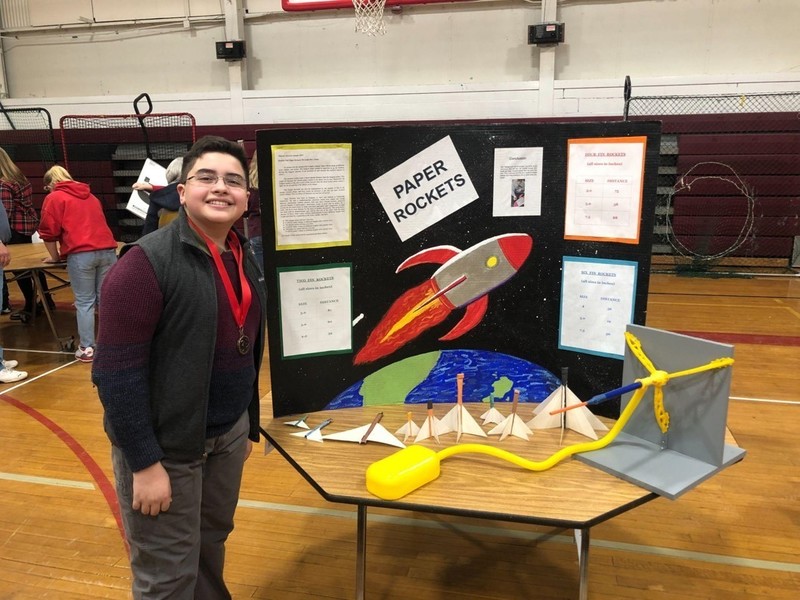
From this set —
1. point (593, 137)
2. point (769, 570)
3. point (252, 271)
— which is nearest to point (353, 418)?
point (252, 271)

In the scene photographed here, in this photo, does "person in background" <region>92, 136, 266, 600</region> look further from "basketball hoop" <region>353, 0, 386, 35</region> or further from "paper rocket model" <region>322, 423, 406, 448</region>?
"basketball hoop" <region>353, 0, 386, 35</region>

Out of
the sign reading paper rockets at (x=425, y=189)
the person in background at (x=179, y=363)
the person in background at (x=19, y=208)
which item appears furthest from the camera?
the person in background at (x=19, y=208)

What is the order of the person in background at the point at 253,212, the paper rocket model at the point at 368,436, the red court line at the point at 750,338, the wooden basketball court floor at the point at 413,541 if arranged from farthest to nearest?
the red court line at the point at 750,338, the person in background at the point at 253,212, the wooden basketball court floor at the point at 413,541, the paper rocket model at the point at 368,436

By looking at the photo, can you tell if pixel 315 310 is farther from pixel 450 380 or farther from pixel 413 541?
pixel 413 541

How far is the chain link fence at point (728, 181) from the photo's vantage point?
709 centimetres

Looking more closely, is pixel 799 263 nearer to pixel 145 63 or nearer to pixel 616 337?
pixel 616 337

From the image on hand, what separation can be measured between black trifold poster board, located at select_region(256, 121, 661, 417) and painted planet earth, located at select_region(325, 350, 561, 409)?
0.06ft

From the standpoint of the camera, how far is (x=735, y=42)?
6910mm

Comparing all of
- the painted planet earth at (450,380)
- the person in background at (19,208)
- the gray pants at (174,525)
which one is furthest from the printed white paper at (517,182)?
the person in background at (19,208)

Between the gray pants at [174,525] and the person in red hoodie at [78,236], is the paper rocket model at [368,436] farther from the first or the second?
the person in red hoodie at [78,236]

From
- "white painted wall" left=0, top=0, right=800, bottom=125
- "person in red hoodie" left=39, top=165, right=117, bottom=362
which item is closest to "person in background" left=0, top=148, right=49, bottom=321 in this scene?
"person in red hoodie" left=39, top=165, right=117, bottom=362

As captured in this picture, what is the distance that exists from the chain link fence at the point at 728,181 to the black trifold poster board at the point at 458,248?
6167 mm

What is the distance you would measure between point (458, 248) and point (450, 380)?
0.43m

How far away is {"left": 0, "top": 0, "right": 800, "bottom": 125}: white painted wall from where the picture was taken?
6965 millimetres
